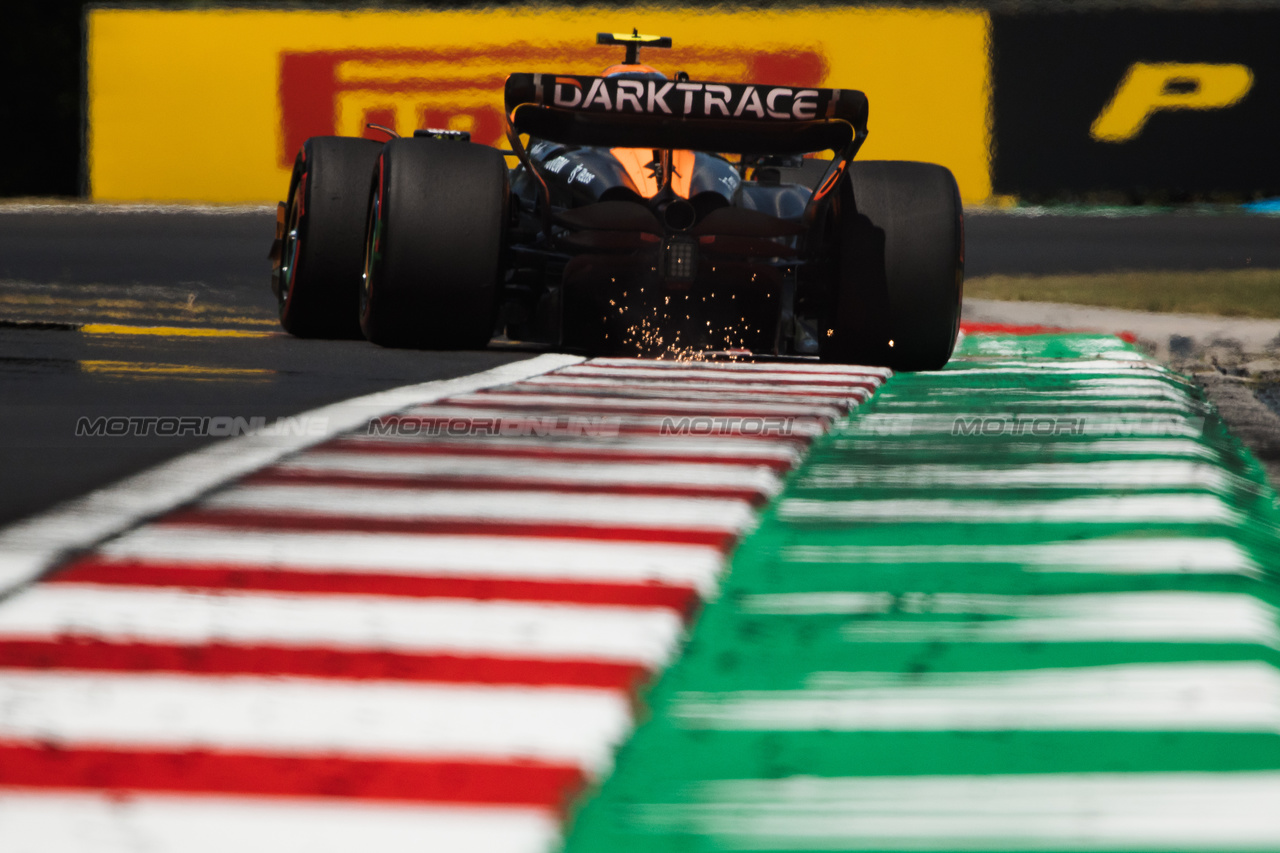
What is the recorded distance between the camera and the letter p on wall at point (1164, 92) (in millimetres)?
22203

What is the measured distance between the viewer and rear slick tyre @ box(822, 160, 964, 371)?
20.2 ft

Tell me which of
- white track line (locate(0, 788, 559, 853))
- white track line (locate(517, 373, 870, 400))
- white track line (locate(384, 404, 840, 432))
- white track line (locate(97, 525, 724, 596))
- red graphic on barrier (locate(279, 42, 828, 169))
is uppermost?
red graphic on barrier (locate(279, 42, 828, 169))

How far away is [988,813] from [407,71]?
21932mm

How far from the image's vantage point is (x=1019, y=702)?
2084 mm

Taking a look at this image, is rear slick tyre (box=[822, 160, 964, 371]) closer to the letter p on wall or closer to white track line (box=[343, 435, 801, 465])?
white track line (box=[343, 435, 801, 465])

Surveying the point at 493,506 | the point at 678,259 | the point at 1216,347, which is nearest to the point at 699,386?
the point at 678,259

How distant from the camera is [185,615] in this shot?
2393mm

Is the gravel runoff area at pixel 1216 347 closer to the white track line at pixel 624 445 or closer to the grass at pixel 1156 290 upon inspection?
the grass at pixel 1156 290

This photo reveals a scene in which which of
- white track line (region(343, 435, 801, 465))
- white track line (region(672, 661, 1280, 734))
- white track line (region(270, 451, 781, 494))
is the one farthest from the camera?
white track line (region(343, 435, 801, 465))

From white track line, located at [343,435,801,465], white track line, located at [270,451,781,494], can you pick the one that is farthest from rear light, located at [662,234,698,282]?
Answer: white track line, located at [270,451,781,494]

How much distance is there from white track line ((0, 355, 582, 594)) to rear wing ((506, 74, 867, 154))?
130 centimetres

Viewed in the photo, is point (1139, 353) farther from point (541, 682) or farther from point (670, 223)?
point (541, 682)

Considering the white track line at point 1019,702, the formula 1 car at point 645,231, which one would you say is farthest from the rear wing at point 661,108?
the white track line at point 1019,702

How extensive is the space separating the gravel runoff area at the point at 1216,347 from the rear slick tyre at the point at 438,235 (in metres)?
2.56
